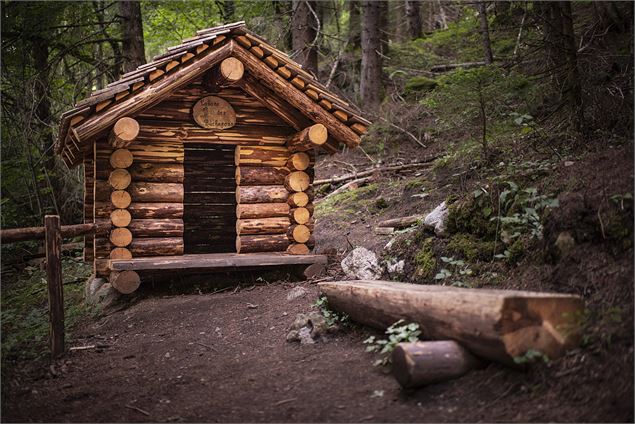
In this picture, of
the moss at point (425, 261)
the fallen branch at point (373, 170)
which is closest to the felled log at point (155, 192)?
the moss at point (425, 261)

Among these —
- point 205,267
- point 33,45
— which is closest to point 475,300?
point 205,267

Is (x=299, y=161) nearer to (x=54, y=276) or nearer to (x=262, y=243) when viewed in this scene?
(x=262, y=243)

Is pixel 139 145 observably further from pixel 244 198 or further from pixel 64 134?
pixel 244 198

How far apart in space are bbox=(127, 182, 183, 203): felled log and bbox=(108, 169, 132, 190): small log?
165mm

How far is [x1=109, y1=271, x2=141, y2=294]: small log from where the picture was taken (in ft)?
24.3

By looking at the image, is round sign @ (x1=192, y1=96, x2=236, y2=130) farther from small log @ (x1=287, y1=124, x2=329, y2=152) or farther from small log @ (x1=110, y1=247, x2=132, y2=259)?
small log @ (x1=110, y1=247, x2=132, y2=259)

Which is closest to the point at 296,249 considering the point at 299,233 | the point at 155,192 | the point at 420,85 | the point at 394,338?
the point at 299,233

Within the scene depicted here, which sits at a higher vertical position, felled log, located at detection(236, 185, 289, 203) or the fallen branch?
the fallen branch

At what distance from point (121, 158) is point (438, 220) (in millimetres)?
4764

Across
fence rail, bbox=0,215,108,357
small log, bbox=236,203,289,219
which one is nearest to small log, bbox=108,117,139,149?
fence rail, bbox=0,215,108,357

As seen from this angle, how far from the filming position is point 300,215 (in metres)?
8.52

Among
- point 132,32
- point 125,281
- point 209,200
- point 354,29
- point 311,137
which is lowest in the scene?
point 125,281

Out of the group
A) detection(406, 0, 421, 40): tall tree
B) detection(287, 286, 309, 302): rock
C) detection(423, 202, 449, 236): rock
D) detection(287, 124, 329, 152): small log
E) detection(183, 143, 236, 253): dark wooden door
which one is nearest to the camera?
detection(423, 202, 449, 236): rock

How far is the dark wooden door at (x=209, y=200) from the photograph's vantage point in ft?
29.0
